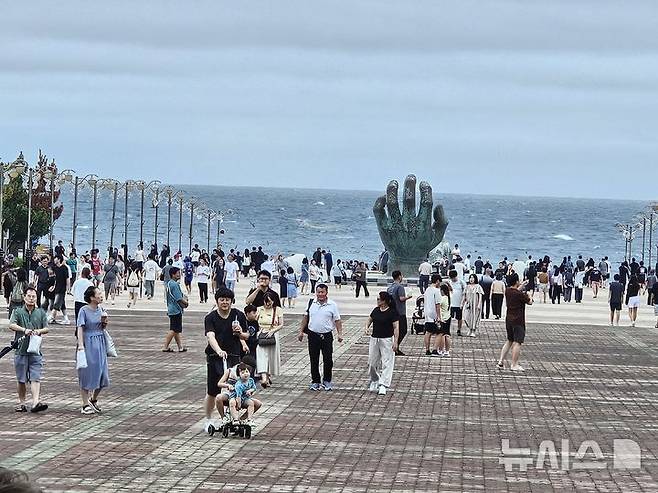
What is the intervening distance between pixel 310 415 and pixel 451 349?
1110cm

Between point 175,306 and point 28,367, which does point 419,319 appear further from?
point 28,367

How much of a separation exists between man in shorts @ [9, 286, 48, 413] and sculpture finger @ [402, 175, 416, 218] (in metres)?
46.3

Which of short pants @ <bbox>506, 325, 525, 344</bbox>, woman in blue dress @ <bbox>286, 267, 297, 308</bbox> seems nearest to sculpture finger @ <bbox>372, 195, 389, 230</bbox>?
woman in blue dress @ <bbox>286, 267, 297, 308</bbox>

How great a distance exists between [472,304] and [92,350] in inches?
620

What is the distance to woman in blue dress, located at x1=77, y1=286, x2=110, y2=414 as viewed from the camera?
1664 centimetres

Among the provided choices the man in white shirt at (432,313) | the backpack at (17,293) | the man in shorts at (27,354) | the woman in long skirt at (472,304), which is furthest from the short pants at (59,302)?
the man in shorts at (27,354)

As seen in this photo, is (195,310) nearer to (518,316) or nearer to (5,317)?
(5,317)

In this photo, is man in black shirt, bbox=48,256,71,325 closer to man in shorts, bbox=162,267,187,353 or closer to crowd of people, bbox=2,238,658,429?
crowd of people, bbox=2,238,658,429

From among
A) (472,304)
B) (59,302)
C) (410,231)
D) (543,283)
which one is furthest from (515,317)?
(410,231)

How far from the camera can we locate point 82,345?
54.7 ft

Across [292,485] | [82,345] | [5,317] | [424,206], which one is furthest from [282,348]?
[424,206]

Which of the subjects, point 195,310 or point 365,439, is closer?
point 365,439

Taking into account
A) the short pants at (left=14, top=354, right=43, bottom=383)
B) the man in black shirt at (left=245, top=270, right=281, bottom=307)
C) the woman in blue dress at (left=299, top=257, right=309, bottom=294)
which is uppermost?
the man in black shirt at (left=245, top=270, right=281, bottom=307)

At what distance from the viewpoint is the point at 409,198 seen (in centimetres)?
6438
